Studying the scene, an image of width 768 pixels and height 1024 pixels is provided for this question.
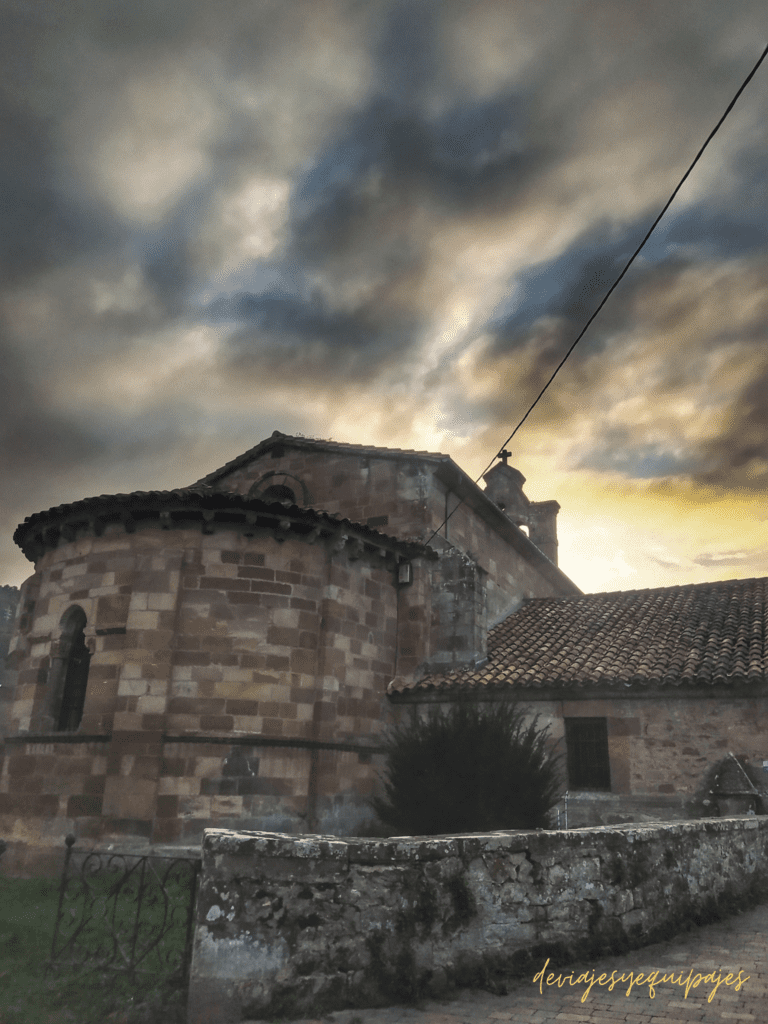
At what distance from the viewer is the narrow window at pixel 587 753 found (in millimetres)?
12195

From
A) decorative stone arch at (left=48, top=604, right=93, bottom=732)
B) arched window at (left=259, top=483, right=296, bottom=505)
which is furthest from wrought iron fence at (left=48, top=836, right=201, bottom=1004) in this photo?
arched window at (left=259, top=483, right=296, bottom=505)

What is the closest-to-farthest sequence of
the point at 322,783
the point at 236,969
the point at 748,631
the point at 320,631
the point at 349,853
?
the point at 236,969 → the point at 349,853 → the point at 322,783 → the point at 320,631 → the point at 748,631

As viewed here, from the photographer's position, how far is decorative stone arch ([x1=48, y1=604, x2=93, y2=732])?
464 inches

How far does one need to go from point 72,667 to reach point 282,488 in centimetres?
644

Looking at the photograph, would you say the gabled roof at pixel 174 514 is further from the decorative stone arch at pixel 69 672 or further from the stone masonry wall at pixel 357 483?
the stone masonry wall at pixel 357 483

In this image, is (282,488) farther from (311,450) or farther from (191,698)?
(191,698)

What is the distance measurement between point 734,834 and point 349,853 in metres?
5.03

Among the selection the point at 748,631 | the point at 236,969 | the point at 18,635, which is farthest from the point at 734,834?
the point at 18,635

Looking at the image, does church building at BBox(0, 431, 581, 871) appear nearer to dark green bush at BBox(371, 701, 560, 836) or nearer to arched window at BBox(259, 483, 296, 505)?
dark green bush at BBox(371, 701, 560, 836)

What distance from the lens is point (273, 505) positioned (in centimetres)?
1176

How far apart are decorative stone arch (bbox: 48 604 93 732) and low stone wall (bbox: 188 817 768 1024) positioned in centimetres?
831

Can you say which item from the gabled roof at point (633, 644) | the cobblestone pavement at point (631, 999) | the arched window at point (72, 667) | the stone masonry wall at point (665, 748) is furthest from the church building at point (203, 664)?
the cobblestone pavement at point (631, 999)

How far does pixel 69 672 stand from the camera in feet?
39.3

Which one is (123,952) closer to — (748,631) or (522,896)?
(522,896)
